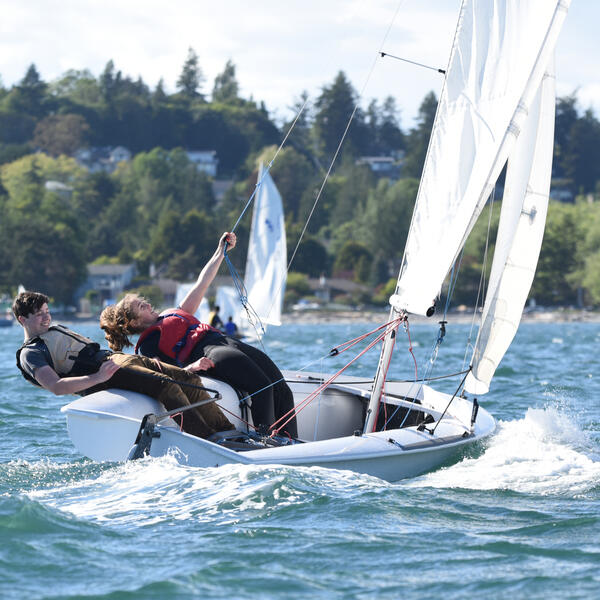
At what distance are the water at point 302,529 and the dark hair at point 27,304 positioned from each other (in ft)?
3.08

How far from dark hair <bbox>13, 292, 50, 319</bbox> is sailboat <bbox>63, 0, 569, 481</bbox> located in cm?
55

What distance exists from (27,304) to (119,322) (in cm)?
58

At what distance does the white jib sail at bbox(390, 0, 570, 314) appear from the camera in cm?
650

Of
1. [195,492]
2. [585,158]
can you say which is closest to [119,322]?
[195,492]

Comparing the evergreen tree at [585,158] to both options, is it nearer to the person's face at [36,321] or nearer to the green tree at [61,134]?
the green tree at [61,134]

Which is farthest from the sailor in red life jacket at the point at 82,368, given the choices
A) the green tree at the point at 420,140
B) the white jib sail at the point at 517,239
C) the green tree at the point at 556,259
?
the green tree at the point at 420,140

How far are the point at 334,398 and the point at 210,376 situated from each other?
1.30m

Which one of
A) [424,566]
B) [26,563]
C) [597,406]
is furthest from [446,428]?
[597,406]

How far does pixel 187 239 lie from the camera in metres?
88.3

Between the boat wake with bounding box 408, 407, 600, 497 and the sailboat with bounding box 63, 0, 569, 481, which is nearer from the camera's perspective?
the sailboat with bounding box 63, 0, 569, 481

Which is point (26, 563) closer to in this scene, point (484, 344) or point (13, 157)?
point (484, 344)

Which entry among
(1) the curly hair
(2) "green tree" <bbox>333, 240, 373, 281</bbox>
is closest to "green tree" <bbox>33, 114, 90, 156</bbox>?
(2) "green tree" <bbox>333, 240, 373, 281</bbox>

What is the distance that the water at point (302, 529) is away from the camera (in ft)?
14.1

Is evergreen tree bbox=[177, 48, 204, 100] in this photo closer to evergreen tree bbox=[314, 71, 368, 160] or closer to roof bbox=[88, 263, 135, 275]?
evergreen tree bbox=[314, 71, 368, 160]
